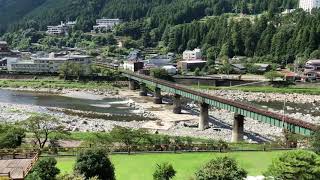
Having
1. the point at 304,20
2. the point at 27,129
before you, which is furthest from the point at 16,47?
the point at 27,129

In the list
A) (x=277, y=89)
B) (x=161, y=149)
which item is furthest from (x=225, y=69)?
(x=161, y=149)

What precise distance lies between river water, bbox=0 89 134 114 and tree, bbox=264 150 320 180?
50617 millimetres

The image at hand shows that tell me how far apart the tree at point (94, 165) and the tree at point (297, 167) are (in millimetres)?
7933

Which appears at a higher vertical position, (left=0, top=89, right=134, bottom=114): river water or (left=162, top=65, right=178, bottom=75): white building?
(left=162, top=65, right=178, bottom=75): white building

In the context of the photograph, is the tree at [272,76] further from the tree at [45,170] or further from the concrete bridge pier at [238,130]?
the tree at [45,170]

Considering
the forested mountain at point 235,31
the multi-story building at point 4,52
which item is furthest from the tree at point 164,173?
the multi-story building at point 4,52

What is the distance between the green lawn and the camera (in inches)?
1170

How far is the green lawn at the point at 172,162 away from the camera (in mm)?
29714

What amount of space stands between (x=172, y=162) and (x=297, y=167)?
1078 centimetres

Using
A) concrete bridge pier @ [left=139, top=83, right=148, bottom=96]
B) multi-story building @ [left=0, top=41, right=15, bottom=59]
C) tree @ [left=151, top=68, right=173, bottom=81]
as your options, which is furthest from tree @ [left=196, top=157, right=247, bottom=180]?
multi-story building @ [left=0, top=41, right=15, bottom=59]

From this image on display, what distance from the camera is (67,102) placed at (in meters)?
83.2

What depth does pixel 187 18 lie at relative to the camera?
18975 centimetres

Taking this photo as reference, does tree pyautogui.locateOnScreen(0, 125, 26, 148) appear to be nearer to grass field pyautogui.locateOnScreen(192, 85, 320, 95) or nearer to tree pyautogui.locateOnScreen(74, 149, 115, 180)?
tree pyautogui.locateOnScreen(74, 149, 115, 180)

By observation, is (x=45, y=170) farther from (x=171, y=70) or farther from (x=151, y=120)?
(x=171, y=70)
